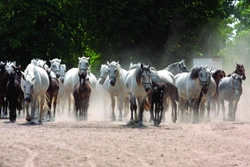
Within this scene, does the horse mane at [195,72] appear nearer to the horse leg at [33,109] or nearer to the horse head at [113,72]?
the horse head at [113,72]

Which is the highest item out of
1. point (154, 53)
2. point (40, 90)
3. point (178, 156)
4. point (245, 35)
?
point (245, 35)

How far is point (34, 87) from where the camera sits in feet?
77.7

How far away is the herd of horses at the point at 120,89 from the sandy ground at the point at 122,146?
75.9 inches

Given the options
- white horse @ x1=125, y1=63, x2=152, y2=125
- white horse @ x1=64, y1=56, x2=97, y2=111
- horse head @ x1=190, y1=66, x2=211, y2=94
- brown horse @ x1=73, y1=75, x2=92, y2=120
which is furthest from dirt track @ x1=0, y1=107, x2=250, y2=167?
white horse @ x1=64, y1=56, x2=97, y2=111

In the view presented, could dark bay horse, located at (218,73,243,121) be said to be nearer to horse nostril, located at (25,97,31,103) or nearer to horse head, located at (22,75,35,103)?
horse head, located at (22,75,35,103)

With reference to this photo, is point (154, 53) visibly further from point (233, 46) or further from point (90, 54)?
point (233, 46)

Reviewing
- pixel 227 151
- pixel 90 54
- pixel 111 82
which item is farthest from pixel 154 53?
pixel 227 151

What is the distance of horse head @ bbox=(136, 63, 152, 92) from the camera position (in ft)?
75.2

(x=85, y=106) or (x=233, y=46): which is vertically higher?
(x=233, y=46)

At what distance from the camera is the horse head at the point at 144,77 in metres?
22.9

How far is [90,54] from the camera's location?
54.5 metres

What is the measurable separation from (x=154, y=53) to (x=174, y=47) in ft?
4.77

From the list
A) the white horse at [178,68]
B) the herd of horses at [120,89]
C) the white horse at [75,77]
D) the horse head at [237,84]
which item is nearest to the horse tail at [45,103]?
the herd of horses at [120,89]

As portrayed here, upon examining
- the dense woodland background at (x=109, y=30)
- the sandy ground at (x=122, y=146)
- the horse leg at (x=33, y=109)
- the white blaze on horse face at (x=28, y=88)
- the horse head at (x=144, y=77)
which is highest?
the dense woodland background at (x=109, y=30)
